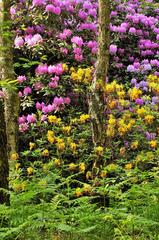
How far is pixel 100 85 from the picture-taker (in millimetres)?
7145

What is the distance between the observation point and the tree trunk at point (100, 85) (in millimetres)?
6809

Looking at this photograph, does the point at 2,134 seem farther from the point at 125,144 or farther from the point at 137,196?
the point at 125,144

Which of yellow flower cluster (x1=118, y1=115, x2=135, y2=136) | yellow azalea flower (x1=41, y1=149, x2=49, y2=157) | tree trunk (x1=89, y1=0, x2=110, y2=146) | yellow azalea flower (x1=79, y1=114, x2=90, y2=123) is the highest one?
tree trunk (x1=89, y1=0, x2=110, y2=146)

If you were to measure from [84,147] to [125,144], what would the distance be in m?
0.73

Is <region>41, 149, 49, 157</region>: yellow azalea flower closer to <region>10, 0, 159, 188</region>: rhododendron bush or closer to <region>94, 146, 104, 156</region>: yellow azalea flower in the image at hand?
<region>10, 0, 159, 188</region>: rhododendron bush

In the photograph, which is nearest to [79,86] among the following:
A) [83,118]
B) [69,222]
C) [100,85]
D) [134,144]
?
[83,118]

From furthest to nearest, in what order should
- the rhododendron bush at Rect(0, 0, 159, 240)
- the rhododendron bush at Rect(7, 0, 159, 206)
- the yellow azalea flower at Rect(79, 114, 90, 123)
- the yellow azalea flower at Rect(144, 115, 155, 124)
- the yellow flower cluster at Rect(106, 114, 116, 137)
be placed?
the yellow azalea flower at Rect(79, 114, 90, 123), the yellow azalea flower at Rect(144, 115, 155, 124), the rhododendron bush at Rect(7, 0, 159, 206), the yellow flower cluster at Rect(106, 114, 116, 137), the rhododendron bush at Rect(0, 0, 159, 240)

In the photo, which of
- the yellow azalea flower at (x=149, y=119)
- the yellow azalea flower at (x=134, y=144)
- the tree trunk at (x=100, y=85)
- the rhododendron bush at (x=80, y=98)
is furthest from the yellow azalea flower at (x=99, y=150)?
the yellow azalea flower at (x=149, y=119)

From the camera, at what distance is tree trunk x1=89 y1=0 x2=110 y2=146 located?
22.3 feet

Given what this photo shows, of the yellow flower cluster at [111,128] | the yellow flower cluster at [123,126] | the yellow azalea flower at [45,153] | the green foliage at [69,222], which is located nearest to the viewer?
the green foliage at [69,222]

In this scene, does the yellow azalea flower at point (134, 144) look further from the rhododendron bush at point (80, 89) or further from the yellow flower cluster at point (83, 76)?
the yellow flower cluster at point (83, 76)

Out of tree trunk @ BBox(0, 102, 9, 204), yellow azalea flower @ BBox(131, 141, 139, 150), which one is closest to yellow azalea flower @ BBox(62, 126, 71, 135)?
yellow azalea flower @ BBox(131, 141, 139, 150)

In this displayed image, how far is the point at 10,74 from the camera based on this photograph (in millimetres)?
8211

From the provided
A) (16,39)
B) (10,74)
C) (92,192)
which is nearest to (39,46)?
(16,39)
